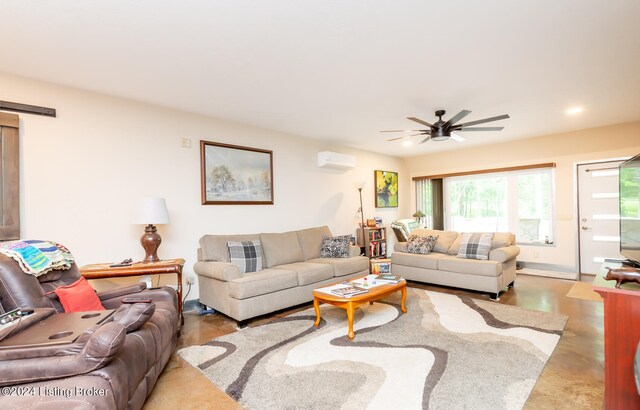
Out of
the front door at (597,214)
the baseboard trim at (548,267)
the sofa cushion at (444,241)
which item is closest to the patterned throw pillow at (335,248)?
the sofa cushion at (444,241)

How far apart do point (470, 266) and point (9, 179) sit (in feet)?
16.6

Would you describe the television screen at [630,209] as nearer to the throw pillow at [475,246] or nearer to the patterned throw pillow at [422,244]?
the throw pillow at [475,246]

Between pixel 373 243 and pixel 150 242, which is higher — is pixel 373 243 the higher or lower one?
the lower one

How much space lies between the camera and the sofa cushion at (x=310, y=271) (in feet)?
12.1

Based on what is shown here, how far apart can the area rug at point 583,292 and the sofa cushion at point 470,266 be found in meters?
1.06

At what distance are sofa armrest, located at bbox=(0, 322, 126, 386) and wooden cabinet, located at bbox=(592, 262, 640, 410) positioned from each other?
2.38 metres

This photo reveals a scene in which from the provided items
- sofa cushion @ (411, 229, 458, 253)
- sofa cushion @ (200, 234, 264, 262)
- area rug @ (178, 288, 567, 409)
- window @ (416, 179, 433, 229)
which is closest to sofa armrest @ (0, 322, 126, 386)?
area rug @ (178, 288, 567, 409)

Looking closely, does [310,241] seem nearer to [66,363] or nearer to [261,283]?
[261,283]

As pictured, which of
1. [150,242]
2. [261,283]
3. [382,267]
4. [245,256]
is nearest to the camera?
[150,242]

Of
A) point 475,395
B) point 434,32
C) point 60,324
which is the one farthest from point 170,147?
point 475,395

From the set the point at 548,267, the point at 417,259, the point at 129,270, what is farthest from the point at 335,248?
the point at 548,267

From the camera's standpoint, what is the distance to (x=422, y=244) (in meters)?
4.91

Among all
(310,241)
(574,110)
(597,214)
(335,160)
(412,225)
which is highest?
(574,110)

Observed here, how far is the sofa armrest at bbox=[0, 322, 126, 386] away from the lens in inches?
51.7
